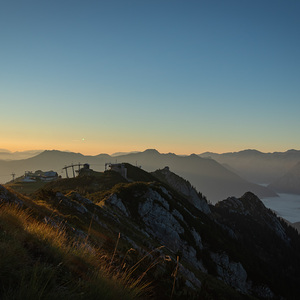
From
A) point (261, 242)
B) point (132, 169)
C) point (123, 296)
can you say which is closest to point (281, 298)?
point (123, 296)

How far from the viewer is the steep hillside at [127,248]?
4574 millimetres

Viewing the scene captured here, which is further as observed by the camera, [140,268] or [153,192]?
[153,192]

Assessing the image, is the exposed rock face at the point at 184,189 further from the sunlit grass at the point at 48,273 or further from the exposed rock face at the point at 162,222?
the sunlit grass at the point at 48,273

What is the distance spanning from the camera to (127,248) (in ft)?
34.7

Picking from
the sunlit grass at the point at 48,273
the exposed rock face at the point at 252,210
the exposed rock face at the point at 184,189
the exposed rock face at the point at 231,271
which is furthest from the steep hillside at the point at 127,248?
the exposed rock face at the point at 252,210

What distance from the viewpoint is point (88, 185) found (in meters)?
56.7

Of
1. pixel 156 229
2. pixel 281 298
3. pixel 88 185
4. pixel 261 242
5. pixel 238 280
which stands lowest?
pixel 261 242

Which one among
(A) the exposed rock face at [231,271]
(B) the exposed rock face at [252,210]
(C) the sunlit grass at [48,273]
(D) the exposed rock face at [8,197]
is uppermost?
(C) the sunlit grass at [48,273]

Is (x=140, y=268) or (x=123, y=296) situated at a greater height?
(x=123, y=296)

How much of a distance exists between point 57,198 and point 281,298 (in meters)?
41.2

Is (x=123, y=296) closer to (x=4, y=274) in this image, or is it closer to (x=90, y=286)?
(x=90, y=286)

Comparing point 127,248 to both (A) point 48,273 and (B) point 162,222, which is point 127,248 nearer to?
(A) point 48,273

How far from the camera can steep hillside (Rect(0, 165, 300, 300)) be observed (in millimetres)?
4574

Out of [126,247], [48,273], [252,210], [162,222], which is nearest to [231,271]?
[162,222]
